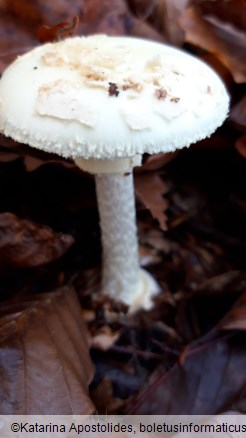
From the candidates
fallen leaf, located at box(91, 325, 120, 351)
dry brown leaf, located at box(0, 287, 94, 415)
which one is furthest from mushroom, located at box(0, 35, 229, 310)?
fallen leaf, located at box(91, 325, 120, 351)

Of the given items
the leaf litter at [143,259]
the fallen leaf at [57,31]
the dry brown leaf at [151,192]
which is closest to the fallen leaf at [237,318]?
the leaf litter at [143,259]

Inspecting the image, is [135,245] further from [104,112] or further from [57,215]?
[104,112]

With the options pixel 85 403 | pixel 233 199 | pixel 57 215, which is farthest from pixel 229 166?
pixel 85 403

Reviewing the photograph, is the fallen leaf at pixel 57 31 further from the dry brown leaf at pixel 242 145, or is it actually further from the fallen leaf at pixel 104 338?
the fallen leaf at pixel 104 338

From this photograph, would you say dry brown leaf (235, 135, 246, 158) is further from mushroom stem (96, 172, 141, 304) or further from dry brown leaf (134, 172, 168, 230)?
mushroom stem (96, 172, 141, 304)

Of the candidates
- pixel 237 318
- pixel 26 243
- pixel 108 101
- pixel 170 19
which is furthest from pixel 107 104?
pixel 170 19

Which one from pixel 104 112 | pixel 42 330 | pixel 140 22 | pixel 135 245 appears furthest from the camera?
pixel 140 22

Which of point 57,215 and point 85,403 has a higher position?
point 57,215
